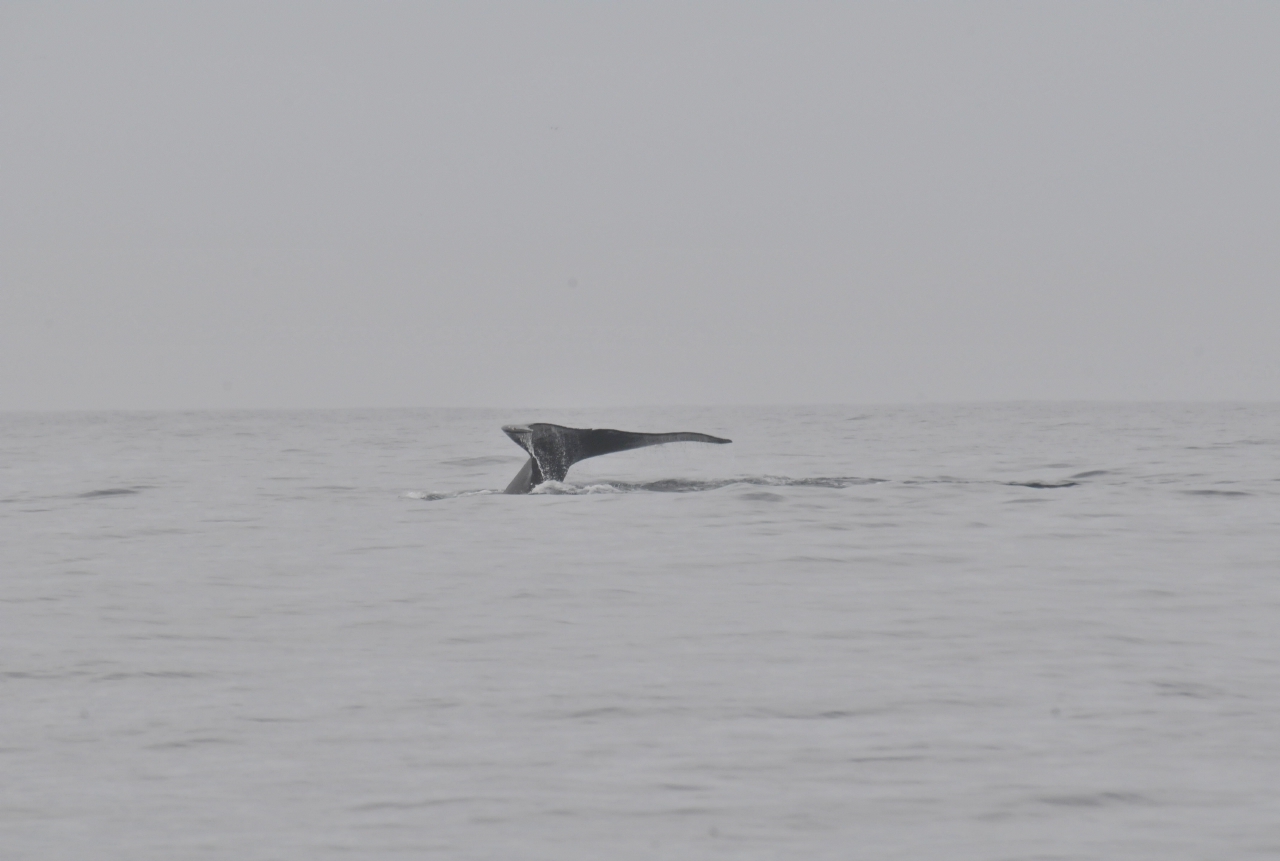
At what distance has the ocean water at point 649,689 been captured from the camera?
507 centimetres

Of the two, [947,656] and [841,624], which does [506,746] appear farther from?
[841,624]

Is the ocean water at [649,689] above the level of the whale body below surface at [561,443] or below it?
below

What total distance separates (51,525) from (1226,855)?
1602 cm

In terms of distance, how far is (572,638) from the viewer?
885 centimetres

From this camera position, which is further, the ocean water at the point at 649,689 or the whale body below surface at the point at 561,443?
the whale body below surface at the point at 561,443

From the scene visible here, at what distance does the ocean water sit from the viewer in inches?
200

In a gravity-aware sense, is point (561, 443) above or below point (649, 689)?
above

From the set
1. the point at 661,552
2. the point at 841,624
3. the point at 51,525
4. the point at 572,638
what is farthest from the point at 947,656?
the point at 51,525

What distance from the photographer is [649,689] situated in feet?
23.8

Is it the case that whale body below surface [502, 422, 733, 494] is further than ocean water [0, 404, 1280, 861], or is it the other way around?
whale body below surface [502, 422, 733, 494]

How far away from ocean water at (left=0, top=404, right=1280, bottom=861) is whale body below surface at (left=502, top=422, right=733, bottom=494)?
0.97 m

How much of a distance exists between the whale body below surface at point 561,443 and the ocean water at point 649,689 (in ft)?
3.20

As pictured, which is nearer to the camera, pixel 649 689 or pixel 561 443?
pixel 649 689

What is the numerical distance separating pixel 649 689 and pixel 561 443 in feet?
37.5
